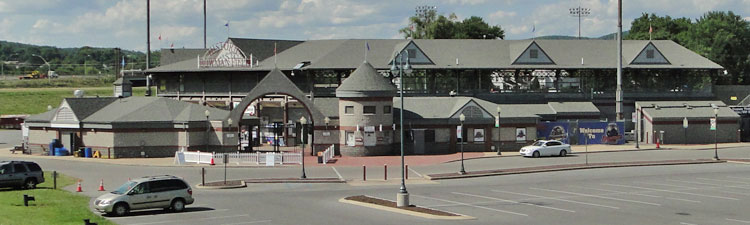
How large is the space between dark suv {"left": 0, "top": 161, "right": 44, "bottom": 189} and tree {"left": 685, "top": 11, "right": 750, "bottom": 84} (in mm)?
95673

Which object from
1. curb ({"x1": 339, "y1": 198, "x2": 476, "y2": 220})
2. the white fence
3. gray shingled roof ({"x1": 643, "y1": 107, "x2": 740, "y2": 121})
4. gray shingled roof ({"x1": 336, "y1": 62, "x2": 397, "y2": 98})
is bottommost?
curb ({"x1": 339, "y1": 198, "x2": 476, "y2": 220})

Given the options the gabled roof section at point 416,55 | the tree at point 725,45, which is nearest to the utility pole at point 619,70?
the gabled roof section at point 416,55

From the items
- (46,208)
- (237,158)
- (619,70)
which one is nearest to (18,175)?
(46,208)

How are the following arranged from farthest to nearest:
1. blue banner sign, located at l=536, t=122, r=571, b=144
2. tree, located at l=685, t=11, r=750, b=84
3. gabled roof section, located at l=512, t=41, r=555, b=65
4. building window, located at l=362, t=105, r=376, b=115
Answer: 1. tree, located at l=685, t=11, r=750, b=84
2. gabled roof section, located at l=512, t=41, r=555, b=65
3. blue banner sign, located at l=536, t=122, r=571, b=144
4. building window, located at l=362, t=105, r=376, b=115

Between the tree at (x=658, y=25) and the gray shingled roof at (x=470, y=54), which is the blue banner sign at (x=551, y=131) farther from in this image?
the tree at (x=658, y=25)

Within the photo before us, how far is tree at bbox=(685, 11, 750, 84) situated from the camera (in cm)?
11950

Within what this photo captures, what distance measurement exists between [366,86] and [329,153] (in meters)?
5.84

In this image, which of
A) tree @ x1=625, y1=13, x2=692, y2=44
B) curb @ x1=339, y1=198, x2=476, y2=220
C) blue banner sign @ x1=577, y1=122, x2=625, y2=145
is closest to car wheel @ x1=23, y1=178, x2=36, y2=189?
curb @ x1=339, y1=198, x2=476, y2=220

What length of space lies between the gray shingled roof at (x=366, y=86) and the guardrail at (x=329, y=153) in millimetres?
4061

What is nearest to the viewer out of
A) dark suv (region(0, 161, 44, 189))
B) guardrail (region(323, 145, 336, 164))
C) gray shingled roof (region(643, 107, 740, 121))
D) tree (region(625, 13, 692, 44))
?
dark suv (region(0, 161, 44, 189))

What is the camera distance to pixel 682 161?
5731 centimetres

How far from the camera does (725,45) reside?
393ft

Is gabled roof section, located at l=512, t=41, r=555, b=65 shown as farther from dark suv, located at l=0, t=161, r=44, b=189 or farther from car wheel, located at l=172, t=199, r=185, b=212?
car wheel, located at l=172, t=199, r=185, b=212

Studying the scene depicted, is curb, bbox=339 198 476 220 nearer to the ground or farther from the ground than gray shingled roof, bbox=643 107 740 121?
nearer to the ground
